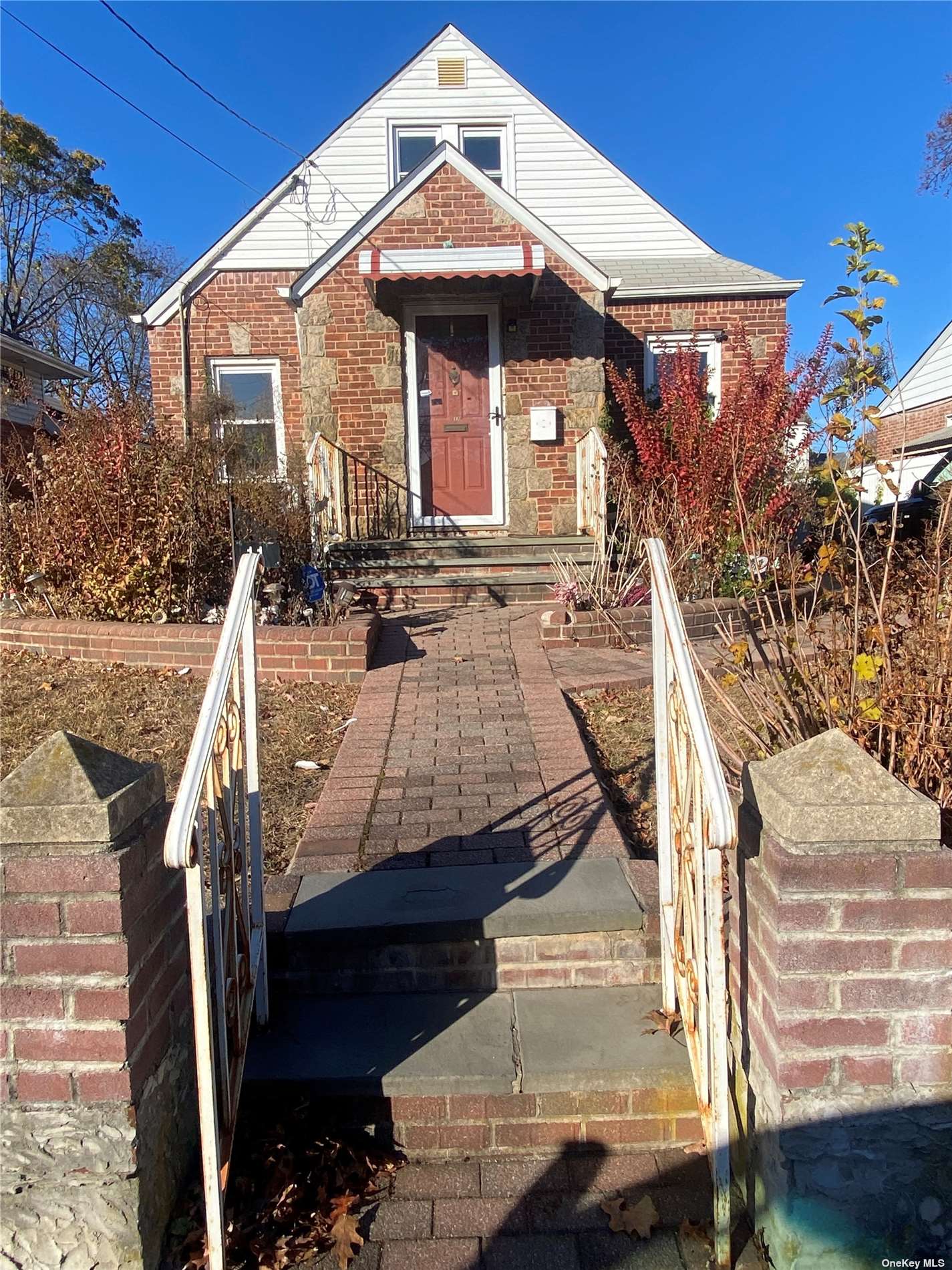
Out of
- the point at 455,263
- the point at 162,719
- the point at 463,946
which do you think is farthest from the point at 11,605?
the point at 463,946

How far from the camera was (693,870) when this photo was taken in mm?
2113

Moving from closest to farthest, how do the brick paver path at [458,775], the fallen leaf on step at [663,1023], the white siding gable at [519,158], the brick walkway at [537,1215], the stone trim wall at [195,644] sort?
the brick walkway at [537,1215] → the fallen leaf on step at [663,1023] → the brick paver path at [458,775] → the stone trim wall at [195,644] → the white siding gable at [519,158]

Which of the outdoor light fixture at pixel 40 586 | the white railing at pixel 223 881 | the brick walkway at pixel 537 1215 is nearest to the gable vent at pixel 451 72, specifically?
the outdoor light fixture at pixel 40 586

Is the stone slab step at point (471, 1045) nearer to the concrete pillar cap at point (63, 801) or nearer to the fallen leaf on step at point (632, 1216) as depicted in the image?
the fallen leaf on step at point (632, 1216)

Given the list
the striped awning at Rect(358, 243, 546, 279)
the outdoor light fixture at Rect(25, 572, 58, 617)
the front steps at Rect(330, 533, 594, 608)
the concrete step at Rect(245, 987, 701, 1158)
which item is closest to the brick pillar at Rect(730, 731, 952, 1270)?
the concrete step at Rect(245, 987, 701, 1158)

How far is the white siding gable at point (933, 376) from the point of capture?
60.4 ft

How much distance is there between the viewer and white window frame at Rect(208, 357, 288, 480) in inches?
453

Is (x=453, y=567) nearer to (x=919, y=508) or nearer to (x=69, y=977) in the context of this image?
(x=919, y=508)

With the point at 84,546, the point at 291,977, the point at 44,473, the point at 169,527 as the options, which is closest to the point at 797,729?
the point at 291,977

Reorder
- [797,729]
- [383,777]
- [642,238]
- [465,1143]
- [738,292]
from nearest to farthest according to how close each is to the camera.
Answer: [465,1143] → [797,729] → [383,777] → [738,292] → [642,238]

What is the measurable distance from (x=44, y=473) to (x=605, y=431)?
5.76 m

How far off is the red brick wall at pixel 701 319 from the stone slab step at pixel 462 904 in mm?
9679

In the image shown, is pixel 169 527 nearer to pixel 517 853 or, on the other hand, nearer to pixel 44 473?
pixel 44 473

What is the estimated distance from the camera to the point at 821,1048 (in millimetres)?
1789
